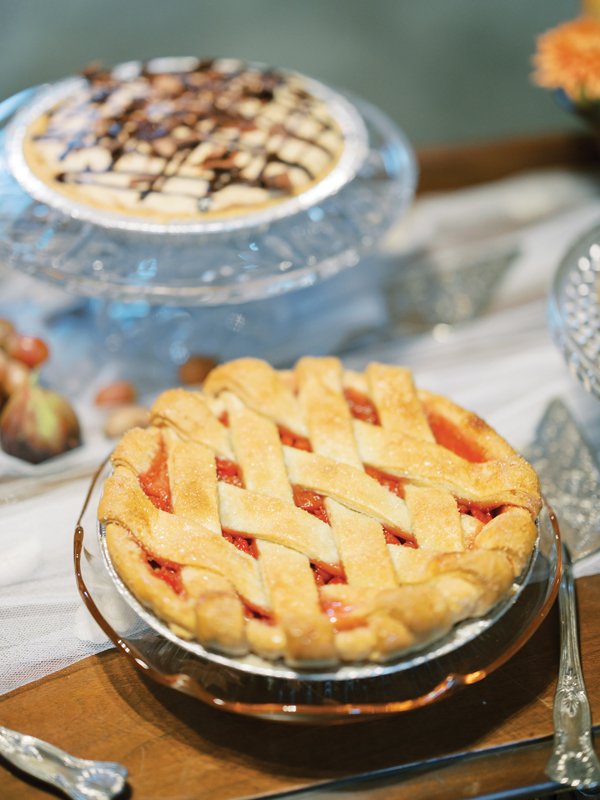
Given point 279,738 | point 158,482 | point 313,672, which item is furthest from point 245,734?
point 158,482

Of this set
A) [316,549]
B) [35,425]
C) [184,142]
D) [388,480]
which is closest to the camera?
[316,549]

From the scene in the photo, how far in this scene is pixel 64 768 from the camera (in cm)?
90

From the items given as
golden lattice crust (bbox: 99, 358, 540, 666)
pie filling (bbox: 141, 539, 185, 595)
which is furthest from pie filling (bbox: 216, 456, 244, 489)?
pie filling (bbox: 141, 539, 185, 595)

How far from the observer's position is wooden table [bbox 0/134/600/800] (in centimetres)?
91

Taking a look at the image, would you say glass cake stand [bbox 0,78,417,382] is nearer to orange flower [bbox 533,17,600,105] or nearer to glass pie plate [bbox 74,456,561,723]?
orange flower [bbox 533,17,600,105]

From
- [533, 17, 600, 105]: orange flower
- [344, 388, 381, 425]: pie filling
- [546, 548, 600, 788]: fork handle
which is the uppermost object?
[533, 17, 600, 105]: orange flower

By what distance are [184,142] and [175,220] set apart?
191mm

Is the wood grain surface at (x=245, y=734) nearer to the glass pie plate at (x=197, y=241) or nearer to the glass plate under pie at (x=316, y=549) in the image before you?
the glass plate under pie at (x=316, y=549)

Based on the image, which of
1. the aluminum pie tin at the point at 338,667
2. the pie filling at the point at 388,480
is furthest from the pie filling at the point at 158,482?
the pie filling at the point at 388,480

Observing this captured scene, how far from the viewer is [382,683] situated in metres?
0.92

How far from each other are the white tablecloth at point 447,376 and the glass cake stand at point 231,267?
0.29 ft

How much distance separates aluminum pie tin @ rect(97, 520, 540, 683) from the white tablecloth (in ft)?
0.60

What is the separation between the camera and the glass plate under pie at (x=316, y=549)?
0.87 meters

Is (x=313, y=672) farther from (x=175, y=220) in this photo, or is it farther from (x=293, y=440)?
(x=175, y=220)
